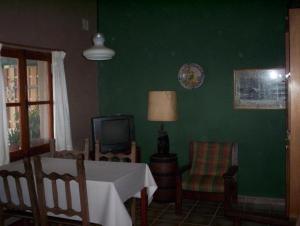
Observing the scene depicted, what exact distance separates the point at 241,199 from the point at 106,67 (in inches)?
103

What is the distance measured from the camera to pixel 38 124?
4293 millimetres

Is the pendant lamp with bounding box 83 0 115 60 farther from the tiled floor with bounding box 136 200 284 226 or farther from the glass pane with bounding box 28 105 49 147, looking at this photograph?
the tiled floor with bounding box 136 200 284 226

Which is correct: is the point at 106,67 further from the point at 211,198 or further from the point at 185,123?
the point at 211,198

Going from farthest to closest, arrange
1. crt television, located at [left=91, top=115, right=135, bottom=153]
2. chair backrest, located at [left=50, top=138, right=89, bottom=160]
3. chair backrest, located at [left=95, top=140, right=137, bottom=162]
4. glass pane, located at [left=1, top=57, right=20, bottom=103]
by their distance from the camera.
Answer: crt television, located at [left=91, top=115, right=135, bottom=153] < glass pane, located at [left=1, top=57, right=20, bottom=103] < chair backrest, located at [left=50, top=138, right=89, bottom=160] < chair backrest, located at [left=95, top=140, right=137, bottom=162]

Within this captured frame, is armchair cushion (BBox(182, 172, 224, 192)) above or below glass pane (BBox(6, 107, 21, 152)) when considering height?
below

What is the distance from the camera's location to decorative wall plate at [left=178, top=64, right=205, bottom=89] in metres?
4.82

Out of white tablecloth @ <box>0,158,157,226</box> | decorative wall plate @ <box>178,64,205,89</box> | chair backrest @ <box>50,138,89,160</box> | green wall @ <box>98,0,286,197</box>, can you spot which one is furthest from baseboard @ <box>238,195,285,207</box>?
chair backrest @ <box>50,138,89,160</box>

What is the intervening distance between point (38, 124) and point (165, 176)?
5.28 feet

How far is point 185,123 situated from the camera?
16.3 feet

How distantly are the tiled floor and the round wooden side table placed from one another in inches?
5.7

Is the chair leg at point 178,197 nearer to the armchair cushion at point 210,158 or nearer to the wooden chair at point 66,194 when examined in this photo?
the armchair cushion at point 210,158

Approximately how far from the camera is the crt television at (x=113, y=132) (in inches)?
183

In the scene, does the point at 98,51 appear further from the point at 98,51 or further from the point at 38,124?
the point at 38,124

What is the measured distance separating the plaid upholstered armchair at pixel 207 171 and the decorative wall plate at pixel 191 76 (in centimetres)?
78
